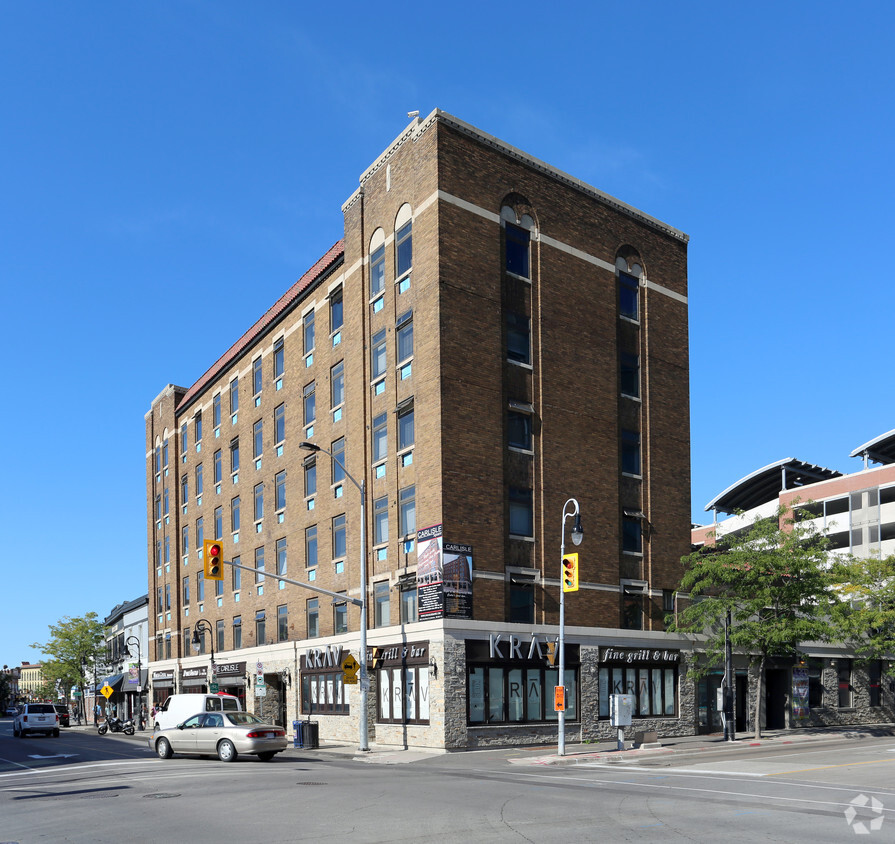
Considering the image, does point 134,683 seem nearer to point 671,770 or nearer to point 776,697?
point 776,697

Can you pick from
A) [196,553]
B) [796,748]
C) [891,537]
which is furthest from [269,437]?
[891,537]

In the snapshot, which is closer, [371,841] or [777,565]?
[371,841]

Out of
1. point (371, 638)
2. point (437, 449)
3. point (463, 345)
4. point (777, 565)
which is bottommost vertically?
point (371, 638)

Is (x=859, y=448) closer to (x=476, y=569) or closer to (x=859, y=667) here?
(x=859, y=667)

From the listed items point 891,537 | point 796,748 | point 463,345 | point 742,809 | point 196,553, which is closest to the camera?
point 742,809

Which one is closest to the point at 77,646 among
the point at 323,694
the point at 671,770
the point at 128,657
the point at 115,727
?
the point at 128,657

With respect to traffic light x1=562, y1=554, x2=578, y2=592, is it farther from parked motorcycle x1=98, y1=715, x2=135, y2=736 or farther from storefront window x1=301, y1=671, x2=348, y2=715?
parked motorcycle x1=98, y1=715, x2=135, y2=736

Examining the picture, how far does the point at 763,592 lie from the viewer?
40312mm

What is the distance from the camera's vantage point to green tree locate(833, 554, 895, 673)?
45.2 metres

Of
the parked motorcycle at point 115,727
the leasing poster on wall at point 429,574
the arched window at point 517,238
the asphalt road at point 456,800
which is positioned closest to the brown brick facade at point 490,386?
the arched window at point 517,238

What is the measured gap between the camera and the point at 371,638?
39688 millimetres

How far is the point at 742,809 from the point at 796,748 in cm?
2042

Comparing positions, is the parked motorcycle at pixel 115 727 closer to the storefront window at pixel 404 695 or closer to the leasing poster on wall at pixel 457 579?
the storefront window at pixel 404 695

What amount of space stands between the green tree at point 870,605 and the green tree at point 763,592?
11.3 ft
